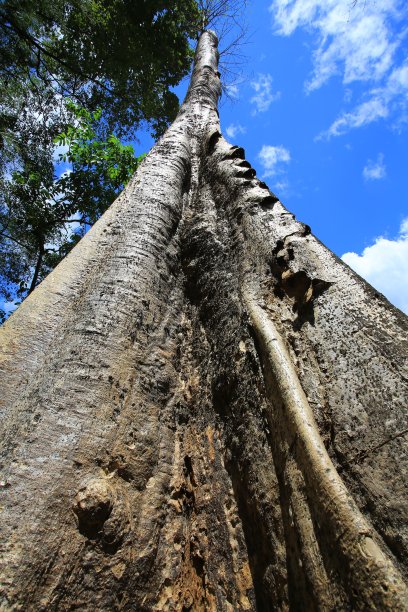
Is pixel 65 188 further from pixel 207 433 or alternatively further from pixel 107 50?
pixel 207 433

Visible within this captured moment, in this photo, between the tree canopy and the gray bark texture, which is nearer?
the gray bark texture

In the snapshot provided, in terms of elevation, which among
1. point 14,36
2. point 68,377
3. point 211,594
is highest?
point 14,36

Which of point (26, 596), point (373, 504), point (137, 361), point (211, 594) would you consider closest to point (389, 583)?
point (373, 504)

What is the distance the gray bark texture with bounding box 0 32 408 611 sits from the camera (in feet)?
2.76

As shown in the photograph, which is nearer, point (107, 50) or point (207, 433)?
point (207, 433)

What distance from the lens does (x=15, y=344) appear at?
135 cm

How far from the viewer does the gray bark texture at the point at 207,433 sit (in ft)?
2.76

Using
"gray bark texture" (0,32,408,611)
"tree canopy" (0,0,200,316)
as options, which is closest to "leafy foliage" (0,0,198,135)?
"tree canopy" (0,0,200,316)

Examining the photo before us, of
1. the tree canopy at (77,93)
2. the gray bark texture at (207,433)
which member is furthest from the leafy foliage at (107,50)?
the gray bark texture at (207,433)

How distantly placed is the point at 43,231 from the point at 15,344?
213 inches

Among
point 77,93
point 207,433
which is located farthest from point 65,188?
point 207,433

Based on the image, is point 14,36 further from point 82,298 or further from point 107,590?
point 107,590

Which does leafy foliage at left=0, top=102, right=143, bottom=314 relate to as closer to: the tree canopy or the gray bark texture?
the tree canopy

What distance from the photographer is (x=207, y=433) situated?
4.27ft
